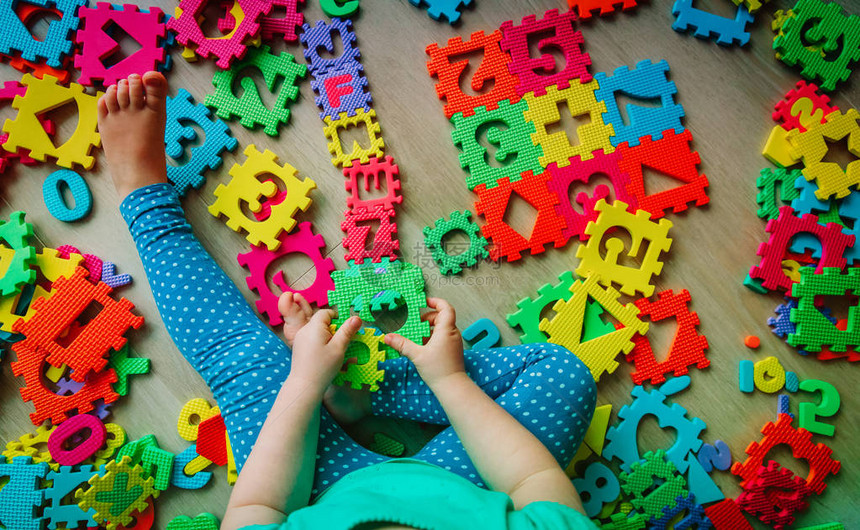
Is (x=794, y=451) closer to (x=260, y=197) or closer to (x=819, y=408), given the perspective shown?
(x=819, y=408)

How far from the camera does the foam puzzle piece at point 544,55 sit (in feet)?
3.06

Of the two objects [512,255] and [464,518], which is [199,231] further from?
[464,518]

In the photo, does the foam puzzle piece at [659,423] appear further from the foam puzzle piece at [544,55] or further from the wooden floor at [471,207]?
the foam puzzle piece at [544,55]

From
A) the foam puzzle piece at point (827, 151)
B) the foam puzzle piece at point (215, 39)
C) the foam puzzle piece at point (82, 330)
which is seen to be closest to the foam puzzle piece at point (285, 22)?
the foam puzzle piece at point (215, 39)

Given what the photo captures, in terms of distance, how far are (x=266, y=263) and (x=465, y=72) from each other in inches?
19.3

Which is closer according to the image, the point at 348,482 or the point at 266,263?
the point at 348,482

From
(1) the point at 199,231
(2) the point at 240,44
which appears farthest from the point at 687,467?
(2) the point at 240,44

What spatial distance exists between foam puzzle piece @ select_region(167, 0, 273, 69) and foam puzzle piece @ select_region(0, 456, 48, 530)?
2.48 ft

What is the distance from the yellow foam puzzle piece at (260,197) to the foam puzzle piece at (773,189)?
0.78 metres

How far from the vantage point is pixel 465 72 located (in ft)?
3.12

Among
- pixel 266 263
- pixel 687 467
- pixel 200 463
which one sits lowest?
pixel 687 467

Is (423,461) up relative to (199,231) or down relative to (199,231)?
down

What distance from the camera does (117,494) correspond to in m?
0.87

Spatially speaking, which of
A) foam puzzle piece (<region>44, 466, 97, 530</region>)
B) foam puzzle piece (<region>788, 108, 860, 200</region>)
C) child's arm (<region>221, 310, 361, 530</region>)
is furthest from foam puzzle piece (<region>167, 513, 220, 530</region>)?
foam puzzle piece (<region>788, 108, 860, 200</region>)
